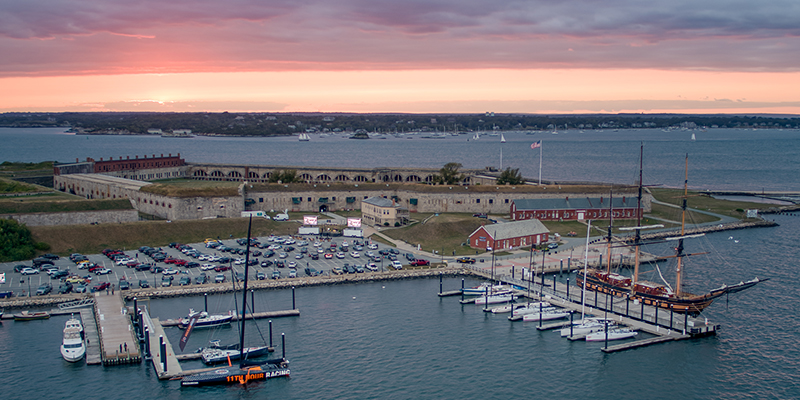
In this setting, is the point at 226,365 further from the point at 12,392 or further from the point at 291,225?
the point at 291,225

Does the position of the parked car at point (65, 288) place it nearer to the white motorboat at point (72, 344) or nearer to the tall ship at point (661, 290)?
the white motorboat at point (72, 344)

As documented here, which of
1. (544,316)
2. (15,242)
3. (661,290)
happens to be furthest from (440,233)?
(15,242)

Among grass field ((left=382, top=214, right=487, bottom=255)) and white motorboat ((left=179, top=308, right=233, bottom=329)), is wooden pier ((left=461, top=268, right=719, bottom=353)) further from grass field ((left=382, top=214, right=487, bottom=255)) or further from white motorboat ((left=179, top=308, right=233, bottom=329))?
white motorboat ((left=179, top=308, right=233, bottom=329))

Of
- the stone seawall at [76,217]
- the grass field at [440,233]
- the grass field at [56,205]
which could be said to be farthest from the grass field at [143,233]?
the grass field at [440,233]

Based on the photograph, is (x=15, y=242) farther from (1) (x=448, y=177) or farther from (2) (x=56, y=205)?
(1) (x=448, y=177)

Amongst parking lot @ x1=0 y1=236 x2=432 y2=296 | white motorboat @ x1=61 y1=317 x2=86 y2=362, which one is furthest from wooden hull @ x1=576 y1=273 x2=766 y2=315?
white motorboat @ x1=61 y1=317 x2=86 y2=362

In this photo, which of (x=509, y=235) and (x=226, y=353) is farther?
(x=509, y=235)
